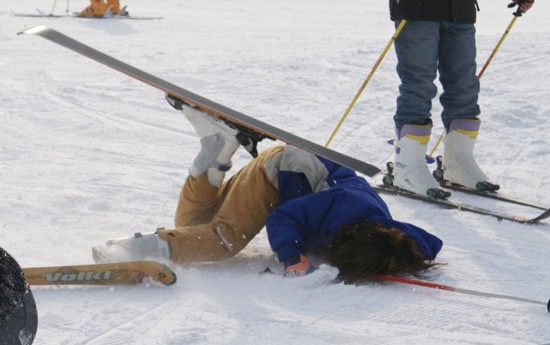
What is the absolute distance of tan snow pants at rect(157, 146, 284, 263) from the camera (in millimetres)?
3508

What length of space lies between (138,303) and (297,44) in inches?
287

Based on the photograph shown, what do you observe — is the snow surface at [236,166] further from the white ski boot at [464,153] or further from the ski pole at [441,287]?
the white ski boot at [464,153]

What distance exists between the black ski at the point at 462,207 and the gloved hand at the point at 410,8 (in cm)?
88

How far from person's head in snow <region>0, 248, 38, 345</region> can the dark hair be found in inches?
80.0

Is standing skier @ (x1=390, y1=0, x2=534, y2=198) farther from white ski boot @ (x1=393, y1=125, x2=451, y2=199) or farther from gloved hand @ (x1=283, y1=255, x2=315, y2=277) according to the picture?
gloved hand @ (x1=283, y1=255, x2=315, y2=277)

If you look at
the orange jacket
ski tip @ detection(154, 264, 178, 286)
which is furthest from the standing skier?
the orange jacket

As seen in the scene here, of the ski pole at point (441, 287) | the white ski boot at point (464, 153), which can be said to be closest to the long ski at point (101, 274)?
the ski pole at point (441, 287)

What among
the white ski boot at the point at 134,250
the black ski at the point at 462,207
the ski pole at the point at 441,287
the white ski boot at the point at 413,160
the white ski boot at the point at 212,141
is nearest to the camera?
the ski pole at the point at 441,287

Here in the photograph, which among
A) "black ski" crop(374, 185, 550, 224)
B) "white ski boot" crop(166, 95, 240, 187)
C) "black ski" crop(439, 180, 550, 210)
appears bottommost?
"black ski" crop(439, 180, 550, 210)

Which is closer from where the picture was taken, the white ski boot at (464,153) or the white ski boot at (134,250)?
the white ski boot at (134,250)

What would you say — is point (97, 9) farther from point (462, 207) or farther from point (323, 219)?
point (323, 219)

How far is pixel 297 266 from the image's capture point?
10.8ft

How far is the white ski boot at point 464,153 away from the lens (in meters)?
4.86

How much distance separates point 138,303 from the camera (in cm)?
305
